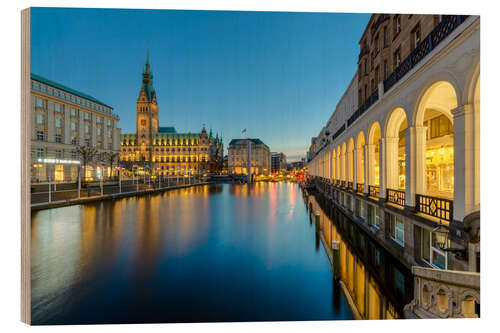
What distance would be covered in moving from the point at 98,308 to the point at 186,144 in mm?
102695

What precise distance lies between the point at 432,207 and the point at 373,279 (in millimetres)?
2939

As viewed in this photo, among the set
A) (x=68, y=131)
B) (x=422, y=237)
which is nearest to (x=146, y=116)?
(x=68, y=131)

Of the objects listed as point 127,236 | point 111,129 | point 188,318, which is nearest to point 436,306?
point 188,318

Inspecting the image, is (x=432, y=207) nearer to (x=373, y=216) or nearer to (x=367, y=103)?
(x=373, y=216)

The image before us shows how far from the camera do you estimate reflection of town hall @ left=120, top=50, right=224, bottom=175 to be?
96688 millimetres

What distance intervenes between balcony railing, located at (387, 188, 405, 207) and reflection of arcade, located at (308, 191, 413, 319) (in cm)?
204

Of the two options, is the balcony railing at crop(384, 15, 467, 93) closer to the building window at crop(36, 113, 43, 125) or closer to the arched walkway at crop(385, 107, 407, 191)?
the arched walkway at crop(385, 107, 407, 191)

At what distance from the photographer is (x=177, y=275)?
714 cm

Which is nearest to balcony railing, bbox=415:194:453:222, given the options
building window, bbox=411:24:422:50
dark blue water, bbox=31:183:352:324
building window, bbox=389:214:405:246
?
building window, bbox=389:214:405:246

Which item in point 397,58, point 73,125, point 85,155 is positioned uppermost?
point 73,125

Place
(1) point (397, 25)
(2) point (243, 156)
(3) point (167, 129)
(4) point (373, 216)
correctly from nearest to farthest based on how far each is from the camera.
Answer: (1) point (397, 25), (4) point (373, 216), (2) point (243, 156), (3) point (167, 129)

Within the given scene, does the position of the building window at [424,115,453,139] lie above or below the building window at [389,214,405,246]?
above

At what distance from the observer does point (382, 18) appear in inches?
434

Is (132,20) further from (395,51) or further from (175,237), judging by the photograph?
(395,51)
